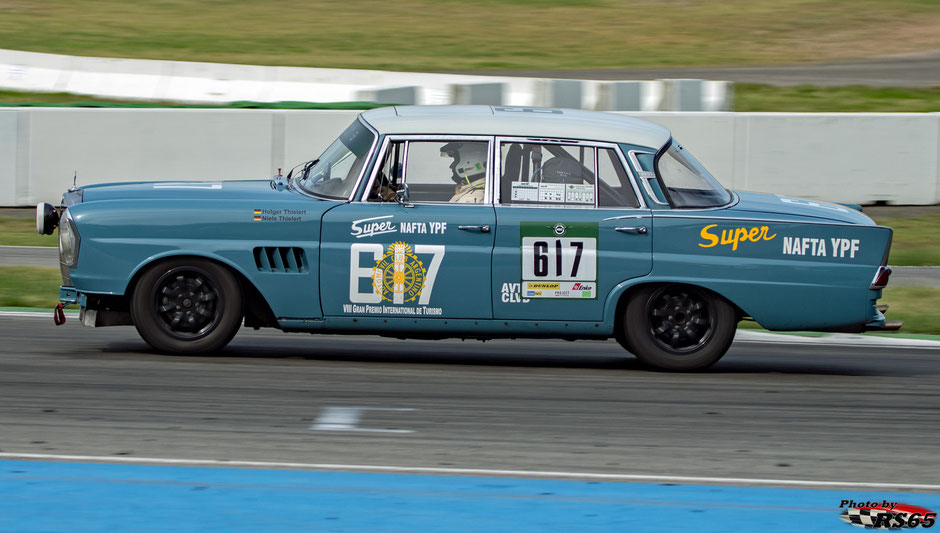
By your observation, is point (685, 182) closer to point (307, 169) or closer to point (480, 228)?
point (480, 228)

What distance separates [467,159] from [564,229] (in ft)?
2.48

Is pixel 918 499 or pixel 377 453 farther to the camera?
pixel 377 453

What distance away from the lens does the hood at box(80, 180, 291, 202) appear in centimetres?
772

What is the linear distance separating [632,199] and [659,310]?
2.39 feet

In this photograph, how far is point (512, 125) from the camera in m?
7.71

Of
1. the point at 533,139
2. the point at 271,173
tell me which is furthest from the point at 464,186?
the point at 271,173

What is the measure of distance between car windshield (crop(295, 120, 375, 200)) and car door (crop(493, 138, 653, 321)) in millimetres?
876

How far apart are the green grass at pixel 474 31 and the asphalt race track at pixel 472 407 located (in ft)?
60.4

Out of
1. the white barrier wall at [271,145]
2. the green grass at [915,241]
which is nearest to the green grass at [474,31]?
the white barrier wall at [271,145]

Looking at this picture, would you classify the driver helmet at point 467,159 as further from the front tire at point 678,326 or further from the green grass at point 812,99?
the green grass at point 812,99

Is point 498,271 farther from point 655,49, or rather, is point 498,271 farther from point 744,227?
point 655,49

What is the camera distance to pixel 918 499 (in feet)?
17.4

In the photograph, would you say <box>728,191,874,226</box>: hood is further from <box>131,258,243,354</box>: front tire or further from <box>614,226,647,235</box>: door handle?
<box>131,258,243,354</box>: front tire

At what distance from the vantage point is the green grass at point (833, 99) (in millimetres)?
21250
